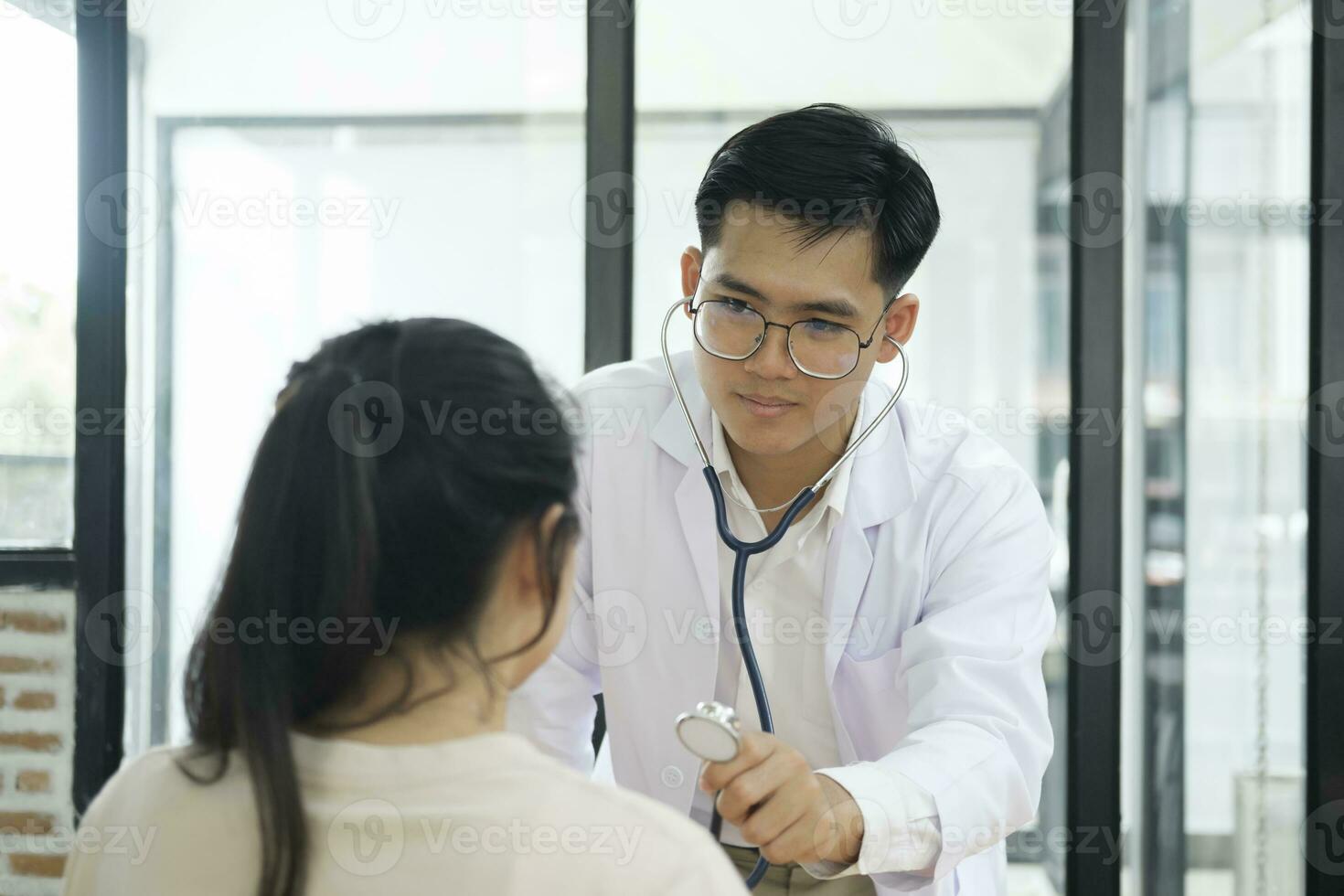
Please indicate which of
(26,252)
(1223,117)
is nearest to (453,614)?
(26,252)

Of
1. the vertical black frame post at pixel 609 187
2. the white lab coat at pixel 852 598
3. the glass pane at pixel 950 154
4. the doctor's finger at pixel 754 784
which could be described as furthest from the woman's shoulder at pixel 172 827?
the glass pane at pixel 950 154

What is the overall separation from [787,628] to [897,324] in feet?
1.45

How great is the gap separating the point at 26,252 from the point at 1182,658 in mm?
2447

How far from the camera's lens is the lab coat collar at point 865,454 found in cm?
152

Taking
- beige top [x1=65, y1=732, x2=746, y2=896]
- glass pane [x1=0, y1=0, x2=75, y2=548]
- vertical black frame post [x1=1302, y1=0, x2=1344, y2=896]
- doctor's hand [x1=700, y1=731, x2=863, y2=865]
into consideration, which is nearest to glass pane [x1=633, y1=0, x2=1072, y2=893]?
vertical black frame post [x1=1302, y1=0, x2=1344, y2=896]

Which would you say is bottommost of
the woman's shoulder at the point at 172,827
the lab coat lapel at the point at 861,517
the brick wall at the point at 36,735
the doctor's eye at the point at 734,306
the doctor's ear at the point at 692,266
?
the brick wall at the point at 36,735

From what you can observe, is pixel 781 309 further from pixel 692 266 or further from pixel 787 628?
pixel 787 628

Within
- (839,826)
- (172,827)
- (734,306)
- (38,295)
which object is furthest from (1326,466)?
(38,295)

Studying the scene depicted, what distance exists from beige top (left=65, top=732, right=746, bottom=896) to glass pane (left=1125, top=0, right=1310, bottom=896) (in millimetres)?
1966

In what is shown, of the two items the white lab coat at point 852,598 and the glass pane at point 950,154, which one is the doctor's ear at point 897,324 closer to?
the white lab coat at point 852,598

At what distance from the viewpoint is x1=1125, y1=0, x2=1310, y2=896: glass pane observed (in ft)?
7.59

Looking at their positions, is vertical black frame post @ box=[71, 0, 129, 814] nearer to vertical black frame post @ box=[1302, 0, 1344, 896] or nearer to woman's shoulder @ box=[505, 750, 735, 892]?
woman's shoulder @ box=[505, 750, 735, 892]

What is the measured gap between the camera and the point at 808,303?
140 cm

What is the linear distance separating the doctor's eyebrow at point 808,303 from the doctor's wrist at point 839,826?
1.87 feet
